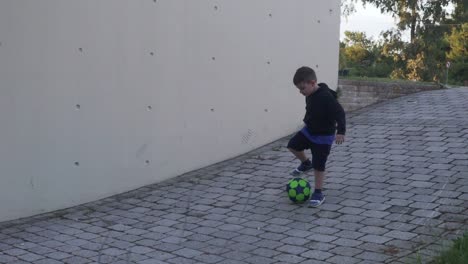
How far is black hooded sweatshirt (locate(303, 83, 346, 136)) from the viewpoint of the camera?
602 centimetres

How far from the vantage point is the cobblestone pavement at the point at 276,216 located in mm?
4941

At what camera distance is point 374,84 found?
10.9m

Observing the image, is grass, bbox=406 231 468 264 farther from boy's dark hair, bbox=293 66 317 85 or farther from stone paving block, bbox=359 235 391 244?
boy's dark hair, bbox=293 66 317 85

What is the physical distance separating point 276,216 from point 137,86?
102 inches

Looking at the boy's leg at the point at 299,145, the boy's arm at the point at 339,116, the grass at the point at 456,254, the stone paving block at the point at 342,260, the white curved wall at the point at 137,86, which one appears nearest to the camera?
the grass at the point at 456,254

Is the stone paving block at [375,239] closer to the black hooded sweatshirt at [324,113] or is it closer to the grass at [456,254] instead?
the grass at [456,254]

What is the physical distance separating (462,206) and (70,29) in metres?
4.59

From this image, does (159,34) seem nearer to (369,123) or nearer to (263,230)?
(263,230)

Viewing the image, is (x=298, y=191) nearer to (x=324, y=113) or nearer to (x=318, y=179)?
(x=318, y=179)

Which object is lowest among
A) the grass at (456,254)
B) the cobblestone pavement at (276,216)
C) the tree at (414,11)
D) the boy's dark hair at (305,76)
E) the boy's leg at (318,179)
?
the cobblestone pavement at (276,216)

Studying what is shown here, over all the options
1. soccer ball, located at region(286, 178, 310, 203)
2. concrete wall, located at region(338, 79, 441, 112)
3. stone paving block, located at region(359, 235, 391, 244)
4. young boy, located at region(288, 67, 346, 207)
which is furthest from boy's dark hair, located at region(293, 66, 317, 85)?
concrete wall, located at region(338, 79, 441, 112)

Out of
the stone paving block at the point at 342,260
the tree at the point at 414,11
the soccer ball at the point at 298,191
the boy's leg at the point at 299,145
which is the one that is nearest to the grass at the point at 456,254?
the stone paving block at the point at 342,260

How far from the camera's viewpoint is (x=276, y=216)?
589 centimetres

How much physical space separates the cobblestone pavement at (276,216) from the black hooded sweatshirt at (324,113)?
2.56 ft
